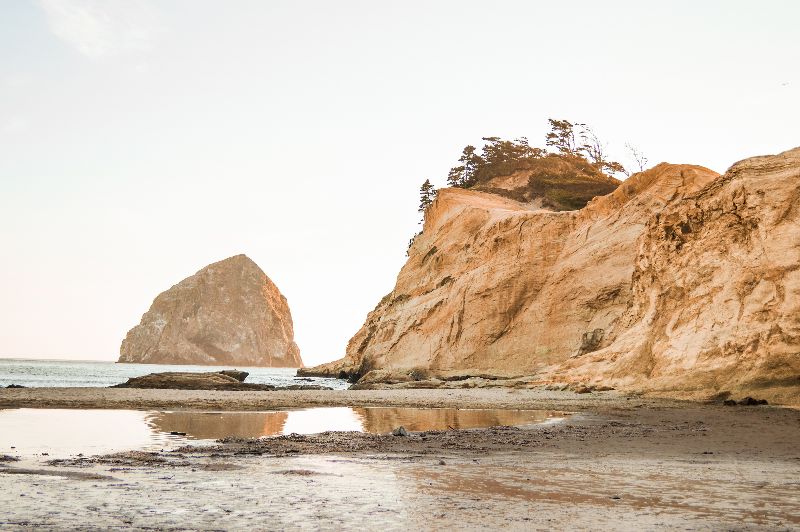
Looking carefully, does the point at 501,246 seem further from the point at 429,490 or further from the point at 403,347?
the point at 429,490

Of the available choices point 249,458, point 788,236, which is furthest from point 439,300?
point 249,458

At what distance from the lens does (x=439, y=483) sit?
761 cm

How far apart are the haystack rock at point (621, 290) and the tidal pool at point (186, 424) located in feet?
23.1

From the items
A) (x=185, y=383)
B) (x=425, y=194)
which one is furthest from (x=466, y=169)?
(x=185, y=383)

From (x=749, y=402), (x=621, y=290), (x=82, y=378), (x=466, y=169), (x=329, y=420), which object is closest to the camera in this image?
(x=329, y=420)

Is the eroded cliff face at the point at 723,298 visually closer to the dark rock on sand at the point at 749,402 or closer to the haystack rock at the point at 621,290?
the haystack rock at the point at 621,290

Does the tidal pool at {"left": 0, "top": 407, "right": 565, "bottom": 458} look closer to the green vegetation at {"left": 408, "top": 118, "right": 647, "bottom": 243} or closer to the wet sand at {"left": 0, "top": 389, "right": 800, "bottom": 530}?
the wet sand at {"left": 0, "top": 389, "right": 800, "bottom": 530}

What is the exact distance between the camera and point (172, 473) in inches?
311

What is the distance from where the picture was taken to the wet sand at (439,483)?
18.6ft

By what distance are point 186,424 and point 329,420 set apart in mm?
3535

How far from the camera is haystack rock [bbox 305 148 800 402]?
22609mm

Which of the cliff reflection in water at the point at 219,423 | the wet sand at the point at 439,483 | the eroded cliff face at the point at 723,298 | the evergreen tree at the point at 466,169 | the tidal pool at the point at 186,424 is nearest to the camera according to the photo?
the wet sand at the point at 439,483

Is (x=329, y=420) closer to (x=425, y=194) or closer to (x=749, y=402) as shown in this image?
(x=749, y=402)

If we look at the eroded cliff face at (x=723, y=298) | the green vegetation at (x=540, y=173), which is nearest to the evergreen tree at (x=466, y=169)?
the green vegetation at (x=540, y=173)
